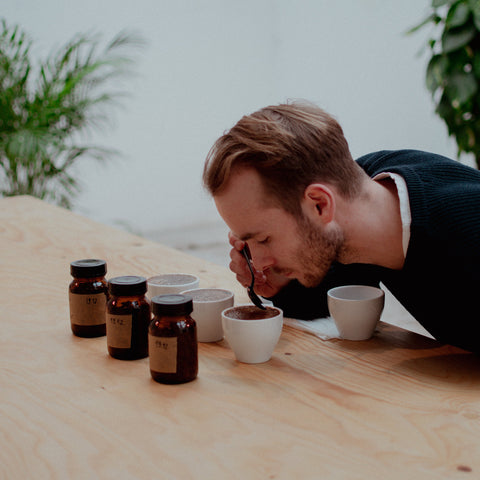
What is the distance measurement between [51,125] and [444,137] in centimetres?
290

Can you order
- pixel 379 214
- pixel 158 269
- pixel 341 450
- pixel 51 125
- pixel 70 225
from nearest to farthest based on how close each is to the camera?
pixel 341 450 → pixel 379 214 → pixel 158 269 → pixel 70 225 → pixel 51 125

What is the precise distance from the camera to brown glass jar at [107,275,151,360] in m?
0.93

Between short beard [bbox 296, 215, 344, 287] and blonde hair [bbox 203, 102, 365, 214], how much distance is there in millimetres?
45

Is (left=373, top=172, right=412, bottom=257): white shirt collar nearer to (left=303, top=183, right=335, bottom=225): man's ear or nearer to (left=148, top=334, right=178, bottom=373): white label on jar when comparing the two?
(left=303, top=183, right=335, bottom=225): man's ear

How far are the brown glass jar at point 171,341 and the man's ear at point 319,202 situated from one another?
0.28m

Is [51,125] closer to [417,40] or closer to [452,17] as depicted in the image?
[452,17]

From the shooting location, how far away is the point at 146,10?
4.82 m

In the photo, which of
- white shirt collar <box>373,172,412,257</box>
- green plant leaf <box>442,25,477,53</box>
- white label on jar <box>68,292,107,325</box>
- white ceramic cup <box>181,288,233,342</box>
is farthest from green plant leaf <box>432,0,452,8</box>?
white label on jar <box>68,292,107,325</box>

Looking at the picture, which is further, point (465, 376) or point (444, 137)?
point (444, 137)

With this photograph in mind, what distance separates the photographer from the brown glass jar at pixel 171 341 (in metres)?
0.83

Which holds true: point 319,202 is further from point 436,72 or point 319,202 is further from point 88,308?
point 436,72

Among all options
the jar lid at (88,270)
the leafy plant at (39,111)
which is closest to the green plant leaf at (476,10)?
the leafy plant at (39,111)

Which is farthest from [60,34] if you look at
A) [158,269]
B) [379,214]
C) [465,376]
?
[465,376]

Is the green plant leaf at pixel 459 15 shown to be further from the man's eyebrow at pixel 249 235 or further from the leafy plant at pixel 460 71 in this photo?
the man's eyebrow at pixel 249 235
